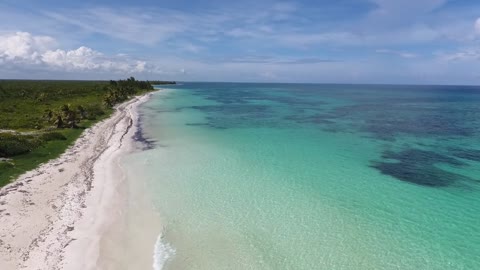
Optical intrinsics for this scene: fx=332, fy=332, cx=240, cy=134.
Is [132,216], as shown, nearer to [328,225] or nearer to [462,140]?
[328,225]

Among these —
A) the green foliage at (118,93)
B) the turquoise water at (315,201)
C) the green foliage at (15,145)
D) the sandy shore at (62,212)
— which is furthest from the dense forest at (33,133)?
the green foliage at (118,93)

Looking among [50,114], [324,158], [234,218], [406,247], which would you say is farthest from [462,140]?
[50,114]

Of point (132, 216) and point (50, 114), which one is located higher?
point (50, 114)

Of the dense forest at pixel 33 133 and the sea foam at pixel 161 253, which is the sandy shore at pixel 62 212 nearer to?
the dense forest at pixel 33 133

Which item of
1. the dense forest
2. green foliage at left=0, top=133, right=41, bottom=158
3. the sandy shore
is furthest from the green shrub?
the sandy shore

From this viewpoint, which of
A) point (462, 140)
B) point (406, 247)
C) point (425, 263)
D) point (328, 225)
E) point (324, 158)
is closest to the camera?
point (425, 263)

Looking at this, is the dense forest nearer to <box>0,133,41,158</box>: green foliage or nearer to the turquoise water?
<box>0,133,41,158</box>: green foliage
